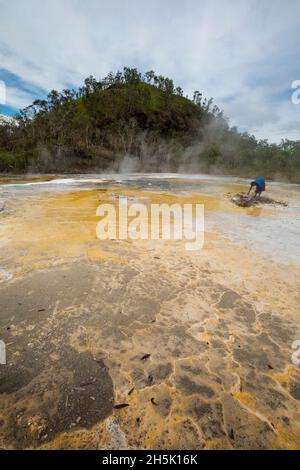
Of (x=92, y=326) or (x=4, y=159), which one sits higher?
(x=4, y=159)

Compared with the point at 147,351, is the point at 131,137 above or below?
above

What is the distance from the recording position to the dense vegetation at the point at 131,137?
2703cm

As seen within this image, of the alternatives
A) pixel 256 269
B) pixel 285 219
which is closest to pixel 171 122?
pixel 285 219

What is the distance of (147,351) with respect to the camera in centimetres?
222

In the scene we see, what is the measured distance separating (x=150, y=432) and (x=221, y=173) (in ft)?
100

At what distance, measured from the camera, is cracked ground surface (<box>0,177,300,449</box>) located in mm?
1602

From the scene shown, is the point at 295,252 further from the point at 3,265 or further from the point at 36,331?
the point at 3,265

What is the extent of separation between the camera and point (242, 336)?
244 cm

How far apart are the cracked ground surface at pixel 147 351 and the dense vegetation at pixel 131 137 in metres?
23.1

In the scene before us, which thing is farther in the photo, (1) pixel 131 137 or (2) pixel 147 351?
(1) pixel 131 137

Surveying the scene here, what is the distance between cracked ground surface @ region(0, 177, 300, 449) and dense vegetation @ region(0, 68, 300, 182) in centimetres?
2311

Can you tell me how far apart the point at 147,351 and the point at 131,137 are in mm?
37722

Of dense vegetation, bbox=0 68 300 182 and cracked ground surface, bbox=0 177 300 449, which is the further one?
dense vegetation, bbox=0 68 300 182

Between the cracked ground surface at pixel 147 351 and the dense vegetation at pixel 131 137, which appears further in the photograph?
the dense vegetation at pixel 131 137
